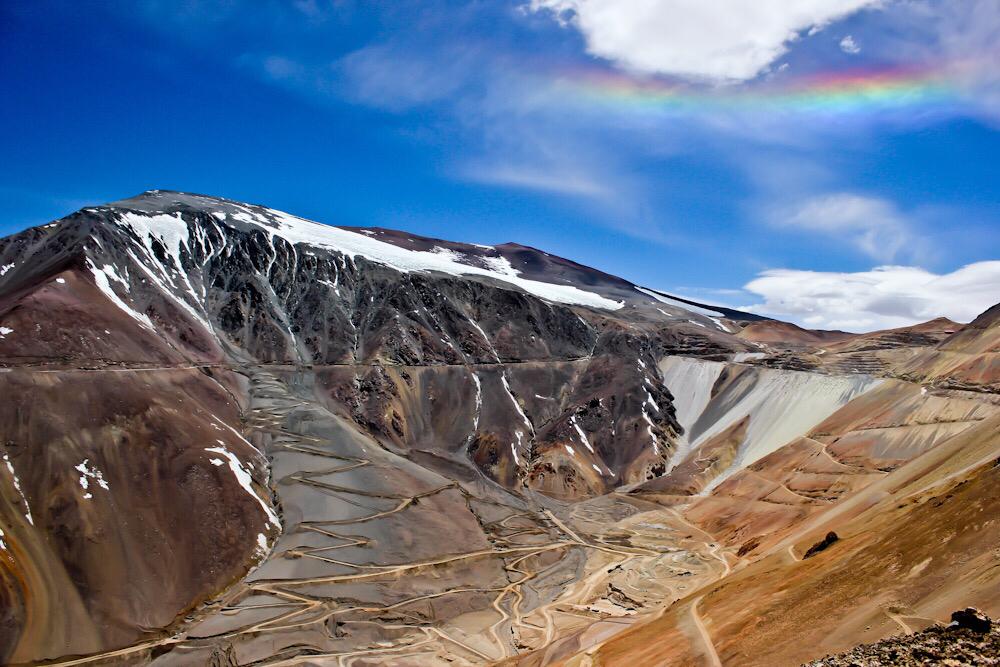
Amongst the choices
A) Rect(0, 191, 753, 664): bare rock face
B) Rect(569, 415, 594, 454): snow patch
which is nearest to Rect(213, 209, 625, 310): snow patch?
Rect(0, 191, 753, 664): bare rock face

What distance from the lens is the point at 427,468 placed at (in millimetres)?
65500

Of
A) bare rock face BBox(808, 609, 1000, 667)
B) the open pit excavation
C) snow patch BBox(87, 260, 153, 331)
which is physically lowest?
bare rock face BBox(808, 609, 1000, 667)

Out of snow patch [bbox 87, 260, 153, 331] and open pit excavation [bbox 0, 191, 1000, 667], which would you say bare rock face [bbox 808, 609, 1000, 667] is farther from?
snow patch [bbox 87, 260, 153, 331]

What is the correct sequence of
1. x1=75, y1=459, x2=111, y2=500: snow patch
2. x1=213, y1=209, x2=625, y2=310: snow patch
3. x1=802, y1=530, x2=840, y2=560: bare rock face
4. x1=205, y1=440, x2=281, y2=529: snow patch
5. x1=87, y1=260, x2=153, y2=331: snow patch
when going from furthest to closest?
x1=213, y1=209, x2=625, y2=310: snow patch → x1=87, y1=260, x2=153, y2=331: snow patch → x1=205, y1=440, x2=281, y2=529: snow patch → x1=75, y1=459, x2=111, y2=500: snow patch → x1=802, y1=530, x2=840, y2=560: bare rock face

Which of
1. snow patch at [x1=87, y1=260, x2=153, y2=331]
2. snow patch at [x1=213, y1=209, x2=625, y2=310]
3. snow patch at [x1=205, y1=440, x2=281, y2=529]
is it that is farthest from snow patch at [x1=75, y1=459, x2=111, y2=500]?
snow patch at [x1=213, y1=209, x2=625, y2=310]

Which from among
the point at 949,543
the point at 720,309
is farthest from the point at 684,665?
the point at 720,309

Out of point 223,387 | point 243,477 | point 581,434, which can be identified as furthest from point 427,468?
point 581,434

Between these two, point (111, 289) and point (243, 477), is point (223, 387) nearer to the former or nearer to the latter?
point (111, 289)

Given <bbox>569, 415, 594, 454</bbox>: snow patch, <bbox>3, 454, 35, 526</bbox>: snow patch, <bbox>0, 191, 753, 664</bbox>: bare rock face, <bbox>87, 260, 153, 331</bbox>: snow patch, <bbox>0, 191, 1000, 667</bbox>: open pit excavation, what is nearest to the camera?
<bbox>0, 191, 1000, 667</bbox>: open pit excavation

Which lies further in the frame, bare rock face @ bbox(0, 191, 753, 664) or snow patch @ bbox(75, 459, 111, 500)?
snow patch @ bbox(75, 459, 111, 500)

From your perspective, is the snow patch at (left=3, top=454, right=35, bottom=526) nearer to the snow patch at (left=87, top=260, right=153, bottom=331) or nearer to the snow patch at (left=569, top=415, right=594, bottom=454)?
the snow patch at (left=87, top=260, right=153, bottom=331)

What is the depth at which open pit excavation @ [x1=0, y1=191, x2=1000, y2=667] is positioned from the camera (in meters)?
29.2

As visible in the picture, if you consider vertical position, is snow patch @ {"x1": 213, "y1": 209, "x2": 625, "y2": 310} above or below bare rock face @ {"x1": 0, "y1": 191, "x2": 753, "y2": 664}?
above

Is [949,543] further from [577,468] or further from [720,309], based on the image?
[720,309]
